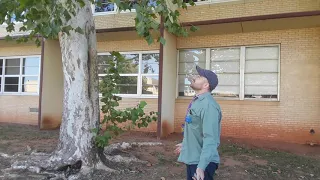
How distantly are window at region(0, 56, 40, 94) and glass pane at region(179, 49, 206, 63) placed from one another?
6781 mm

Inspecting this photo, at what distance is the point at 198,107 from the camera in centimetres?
302

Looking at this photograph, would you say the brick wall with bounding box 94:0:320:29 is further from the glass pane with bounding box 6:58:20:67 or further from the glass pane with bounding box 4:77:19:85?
the glass pane with bounding box 4:77:19:85

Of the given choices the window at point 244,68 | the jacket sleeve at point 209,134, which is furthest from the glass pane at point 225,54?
the jacket sleeve at point 209,134

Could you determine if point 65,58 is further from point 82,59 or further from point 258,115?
point 258,115

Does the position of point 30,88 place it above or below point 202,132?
above

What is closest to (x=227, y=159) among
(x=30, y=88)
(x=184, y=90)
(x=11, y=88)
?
(x=184, y=90)

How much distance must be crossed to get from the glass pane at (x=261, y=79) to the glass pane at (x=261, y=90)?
132 millimetres

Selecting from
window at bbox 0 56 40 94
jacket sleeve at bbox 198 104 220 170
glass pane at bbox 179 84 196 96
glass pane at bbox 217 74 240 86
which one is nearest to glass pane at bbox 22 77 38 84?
window at bbox 0 56 40 94

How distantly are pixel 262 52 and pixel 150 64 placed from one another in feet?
13.4

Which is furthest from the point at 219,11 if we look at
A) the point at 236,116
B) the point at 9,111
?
the point at 9,111

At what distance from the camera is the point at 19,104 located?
1379 centimetres

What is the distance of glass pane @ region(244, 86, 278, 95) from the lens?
32.7 feet

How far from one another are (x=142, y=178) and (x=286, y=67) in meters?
6.51

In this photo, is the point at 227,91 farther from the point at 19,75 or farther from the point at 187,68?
the point at 19,75
